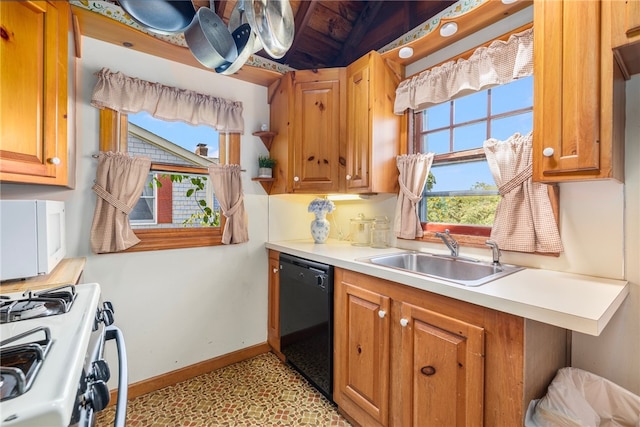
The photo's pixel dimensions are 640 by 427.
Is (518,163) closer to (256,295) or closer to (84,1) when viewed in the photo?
(256,295)

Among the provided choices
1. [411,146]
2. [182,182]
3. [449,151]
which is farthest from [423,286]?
[182,182]

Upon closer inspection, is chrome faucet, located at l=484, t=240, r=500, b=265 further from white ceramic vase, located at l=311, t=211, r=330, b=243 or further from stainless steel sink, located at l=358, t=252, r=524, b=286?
white ceramic vase, located at l=311, t=211, r=330, b=243

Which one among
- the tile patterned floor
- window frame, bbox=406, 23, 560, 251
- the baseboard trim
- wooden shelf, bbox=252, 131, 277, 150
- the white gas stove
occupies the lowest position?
the tile patterned floor

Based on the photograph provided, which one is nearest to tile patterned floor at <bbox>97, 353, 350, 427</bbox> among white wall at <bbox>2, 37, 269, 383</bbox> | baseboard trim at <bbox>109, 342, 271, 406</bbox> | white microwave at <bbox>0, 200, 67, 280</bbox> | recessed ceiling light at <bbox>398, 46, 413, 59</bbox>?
baseboard trim at <bbox>109, 342, 271, 406</bbox>

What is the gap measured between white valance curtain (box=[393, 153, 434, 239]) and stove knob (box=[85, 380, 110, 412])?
1762 millimetres

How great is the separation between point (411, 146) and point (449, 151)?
285 mm

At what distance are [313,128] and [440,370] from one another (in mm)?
1780

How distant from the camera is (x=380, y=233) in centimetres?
218

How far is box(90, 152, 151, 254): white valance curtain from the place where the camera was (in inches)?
68.7

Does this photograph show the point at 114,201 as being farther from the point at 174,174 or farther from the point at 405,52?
the point at 405,52

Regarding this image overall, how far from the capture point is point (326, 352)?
179 cm

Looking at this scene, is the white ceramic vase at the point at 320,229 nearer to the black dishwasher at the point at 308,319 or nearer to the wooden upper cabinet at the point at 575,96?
the black dishwasher at the point at 308,319

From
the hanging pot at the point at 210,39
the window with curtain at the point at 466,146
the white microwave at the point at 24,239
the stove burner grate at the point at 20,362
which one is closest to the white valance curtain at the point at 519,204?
the window with curtain at the point at 466,146

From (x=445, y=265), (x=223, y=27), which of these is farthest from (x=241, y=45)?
(x=445, y=265)
